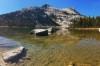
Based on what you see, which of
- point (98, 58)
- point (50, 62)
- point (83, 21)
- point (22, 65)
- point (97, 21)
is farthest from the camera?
point (83, 21)

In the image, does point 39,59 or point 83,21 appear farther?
point 83,21

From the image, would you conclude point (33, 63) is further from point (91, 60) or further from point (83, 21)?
point (83, 21)

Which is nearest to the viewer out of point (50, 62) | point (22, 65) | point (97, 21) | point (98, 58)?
point (22, 65)

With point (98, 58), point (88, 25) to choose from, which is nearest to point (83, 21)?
point (88, 25)

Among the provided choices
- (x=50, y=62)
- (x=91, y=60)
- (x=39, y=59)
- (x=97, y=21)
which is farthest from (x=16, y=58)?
(x=97, y=21)

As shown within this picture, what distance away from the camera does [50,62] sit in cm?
1778

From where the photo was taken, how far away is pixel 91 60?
60.2 feet

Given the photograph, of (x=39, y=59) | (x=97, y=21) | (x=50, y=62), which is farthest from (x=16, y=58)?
(x=97, y=21)

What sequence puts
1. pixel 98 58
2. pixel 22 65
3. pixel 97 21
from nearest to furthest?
1. pixel 22 65
2. pixel 98 58
3. pixel 97 21

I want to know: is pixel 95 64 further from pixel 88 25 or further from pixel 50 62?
pixel 88 25

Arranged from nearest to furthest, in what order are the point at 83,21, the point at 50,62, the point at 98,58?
the point at 50,62 < the point at 98,58 < the point at 83,21

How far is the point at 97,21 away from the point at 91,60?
119 m

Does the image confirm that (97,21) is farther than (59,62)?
Yes

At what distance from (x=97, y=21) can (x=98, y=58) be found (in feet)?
388
